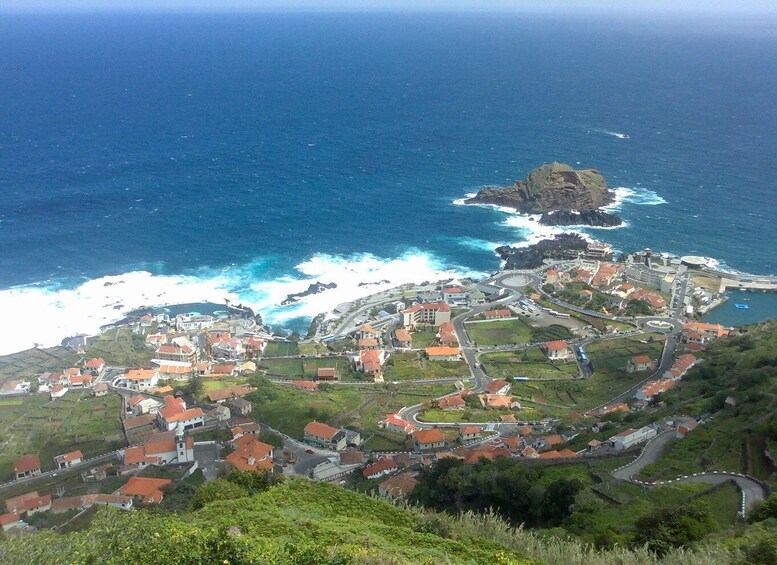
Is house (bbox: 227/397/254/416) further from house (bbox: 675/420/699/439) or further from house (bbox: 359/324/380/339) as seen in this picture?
house (bbox: 675/420/699/439)

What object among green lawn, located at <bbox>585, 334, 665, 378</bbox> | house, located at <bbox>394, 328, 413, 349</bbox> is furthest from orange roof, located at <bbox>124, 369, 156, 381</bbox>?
green lawn, located at <bbox>585, 334, 665, 378</bbox>

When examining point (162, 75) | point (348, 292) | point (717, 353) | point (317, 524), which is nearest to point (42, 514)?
point (317, 524)

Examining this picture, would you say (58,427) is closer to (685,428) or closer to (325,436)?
(325,436)

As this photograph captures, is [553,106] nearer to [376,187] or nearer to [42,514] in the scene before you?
[376,187]

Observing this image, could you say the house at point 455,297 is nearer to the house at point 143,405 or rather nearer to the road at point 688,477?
the house at point 143,405

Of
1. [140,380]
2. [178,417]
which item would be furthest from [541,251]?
[178,417]
